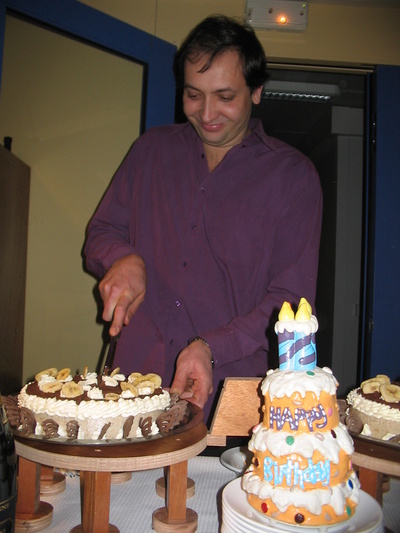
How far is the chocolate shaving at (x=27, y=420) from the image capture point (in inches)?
35.8

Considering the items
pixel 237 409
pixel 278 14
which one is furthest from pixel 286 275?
pixel 278 14

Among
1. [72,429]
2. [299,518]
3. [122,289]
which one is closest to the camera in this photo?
[299,518]

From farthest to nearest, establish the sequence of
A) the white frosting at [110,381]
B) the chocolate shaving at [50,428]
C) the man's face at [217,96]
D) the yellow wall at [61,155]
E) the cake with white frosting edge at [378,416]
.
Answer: the yellow wall at [61,155] → the man's face at [217,96] → the white frosting at [110,381] → the cake with white frosting edge at [378,416] → the chocolate shaving at [50,428]

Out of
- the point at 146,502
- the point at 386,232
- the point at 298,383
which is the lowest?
the point at 146,502

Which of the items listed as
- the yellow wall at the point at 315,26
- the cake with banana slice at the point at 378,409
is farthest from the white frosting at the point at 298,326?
the yellow wall at the point at 315,26

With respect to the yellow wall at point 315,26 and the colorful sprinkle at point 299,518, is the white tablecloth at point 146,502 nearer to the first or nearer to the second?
the colorful sprinkle at point 299,518

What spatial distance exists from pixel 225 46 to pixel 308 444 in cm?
126

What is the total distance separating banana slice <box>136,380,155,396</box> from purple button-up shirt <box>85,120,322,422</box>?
1.70 feet

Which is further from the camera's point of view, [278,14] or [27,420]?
[278,14]

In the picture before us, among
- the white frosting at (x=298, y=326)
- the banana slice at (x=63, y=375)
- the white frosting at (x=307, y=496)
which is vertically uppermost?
the white frosting at (x=298, y=326)

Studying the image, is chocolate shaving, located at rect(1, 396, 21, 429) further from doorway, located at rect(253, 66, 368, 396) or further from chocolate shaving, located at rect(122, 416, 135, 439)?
doorway, located at rect(253, 66, 368, 396)

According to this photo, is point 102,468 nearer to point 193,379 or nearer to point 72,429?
point 72,429

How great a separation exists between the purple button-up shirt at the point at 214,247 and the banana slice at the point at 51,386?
512mm

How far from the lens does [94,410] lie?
98 cm
